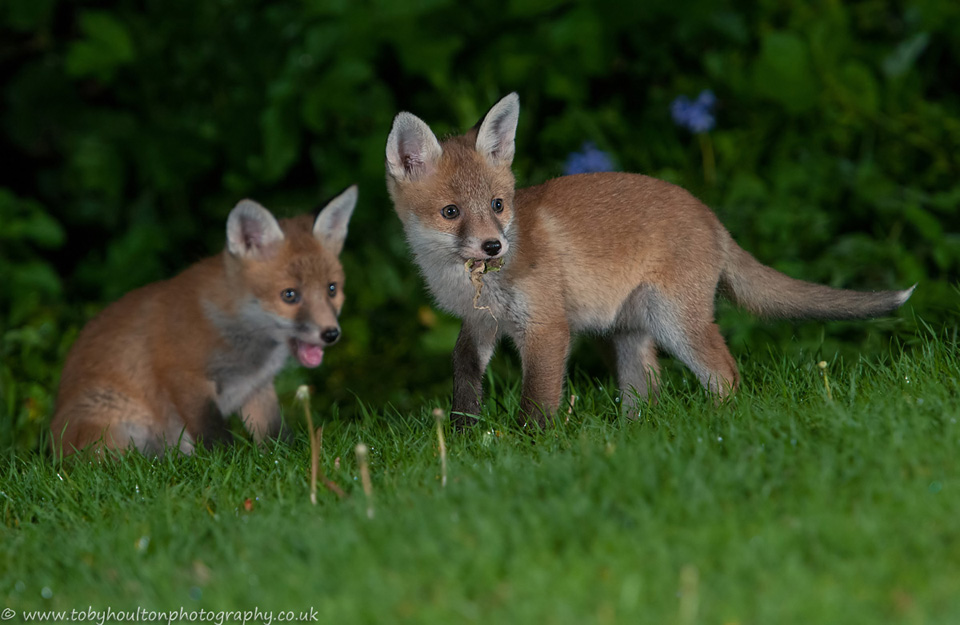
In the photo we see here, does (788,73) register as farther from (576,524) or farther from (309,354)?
(576,524)

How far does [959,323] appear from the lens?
4.44 m

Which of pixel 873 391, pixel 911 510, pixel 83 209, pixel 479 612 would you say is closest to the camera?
pixel 479 612

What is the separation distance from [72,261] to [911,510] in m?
6.47

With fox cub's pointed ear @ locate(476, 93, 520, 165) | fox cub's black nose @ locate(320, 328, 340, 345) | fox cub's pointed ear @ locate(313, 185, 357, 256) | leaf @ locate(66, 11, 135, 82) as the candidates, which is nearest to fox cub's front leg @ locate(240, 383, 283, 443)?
fox cub's black nose @ locate(320, 328, 340, 345)

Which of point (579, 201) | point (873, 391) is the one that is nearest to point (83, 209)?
point (579, 201)

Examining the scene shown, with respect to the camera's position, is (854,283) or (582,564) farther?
(854,283)

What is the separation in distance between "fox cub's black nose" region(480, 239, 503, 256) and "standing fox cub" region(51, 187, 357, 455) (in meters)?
0.97

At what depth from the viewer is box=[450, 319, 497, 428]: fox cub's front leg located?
4.07 metres

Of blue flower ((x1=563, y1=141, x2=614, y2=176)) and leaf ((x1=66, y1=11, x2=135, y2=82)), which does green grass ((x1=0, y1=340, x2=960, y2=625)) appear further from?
leaf ((x1=66, y1=11, x2=135, y2=82))

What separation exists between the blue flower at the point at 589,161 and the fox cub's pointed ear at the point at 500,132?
1825 millimetres

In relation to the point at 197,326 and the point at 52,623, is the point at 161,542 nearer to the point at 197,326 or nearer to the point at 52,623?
the point at 52,623

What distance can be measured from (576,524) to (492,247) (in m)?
1.43

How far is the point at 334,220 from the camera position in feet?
15.8

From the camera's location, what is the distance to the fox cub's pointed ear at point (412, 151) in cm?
401
